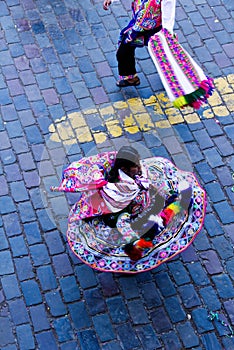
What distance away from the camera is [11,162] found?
5.79m

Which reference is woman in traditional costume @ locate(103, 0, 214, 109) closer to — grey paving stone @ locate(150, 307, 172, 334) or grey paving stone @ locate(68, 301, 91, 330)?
grey paving stone @ locate(150, 307, 172, 334)

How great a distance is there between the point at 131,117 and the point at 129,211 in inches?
70.5

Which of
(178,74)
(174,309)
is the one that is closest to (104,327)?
(174,309)

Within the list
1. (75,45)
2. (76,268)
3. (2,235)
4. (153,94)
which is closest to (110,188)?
(76,268)

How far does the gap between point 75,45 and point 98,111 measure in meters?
1.09

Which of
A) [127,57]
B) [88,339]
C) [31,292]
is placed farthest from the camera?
[127,57]

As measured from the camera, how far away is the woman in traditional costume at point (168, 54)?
5.15 m

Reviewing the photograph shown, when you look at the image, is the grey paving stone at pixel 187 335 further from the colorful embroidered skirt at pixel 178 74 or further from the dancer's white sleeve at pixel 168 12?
the dancer's white sleeve at pixel 168 12

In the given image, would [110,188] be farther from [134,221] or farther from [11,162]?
[11,162]

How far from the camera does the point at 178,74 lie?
5.21 m

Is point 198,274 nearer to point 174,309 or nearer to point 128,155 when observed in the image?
point 174,309

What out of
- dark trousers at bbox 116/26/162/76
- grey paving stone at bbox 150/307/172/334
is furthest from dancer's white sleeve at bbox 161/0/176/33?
grey paving stone at bbox 150/307/172/334

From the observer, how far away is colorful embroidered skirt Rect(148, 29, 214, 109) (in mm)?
5145

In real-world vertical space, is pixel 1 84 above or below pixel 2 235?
above
